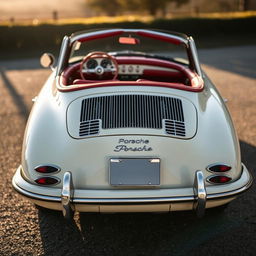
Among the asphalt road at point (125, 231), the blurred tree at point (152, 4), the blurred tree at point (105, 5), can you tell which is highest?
the asphalt road at point (125, 231)

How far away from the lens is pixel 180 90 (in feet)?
10.5

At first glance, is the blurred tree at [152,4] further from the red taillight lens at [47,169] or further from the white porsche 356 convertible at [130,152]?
the red taillight lens at [47,169]

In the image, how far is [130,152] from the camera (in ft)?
8.97

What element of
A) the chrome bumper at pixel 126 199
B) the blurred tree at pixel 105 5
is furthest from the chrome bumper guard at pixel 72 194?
the blurred tree at pixel 105 5

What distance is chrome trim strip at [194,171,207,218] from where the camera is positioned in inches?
104

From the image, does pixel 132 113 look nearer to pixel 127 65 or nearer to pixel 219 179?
pixel 219 179

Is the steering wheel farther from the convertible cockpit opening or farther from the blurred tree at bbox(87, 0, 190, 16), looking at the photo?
the blurred tree at bbox(87, 0, 190, 16)

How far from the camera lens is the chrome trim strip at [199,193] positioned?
2.65 metres

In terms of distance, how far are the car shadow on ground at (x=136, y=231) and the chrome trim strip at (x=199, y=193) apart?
39 centimetres

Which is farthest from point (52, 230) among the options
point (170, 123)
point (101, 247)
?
point (170, 123)

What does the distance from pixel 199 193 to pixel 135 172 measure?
443 mm

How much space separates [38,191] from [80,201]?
0.33m

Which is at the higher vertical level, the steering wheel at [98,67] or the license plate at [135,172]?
the steering wheel at [98,67]

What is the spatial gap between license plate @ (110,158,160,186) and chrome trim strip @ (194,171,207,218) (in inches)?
10.2
